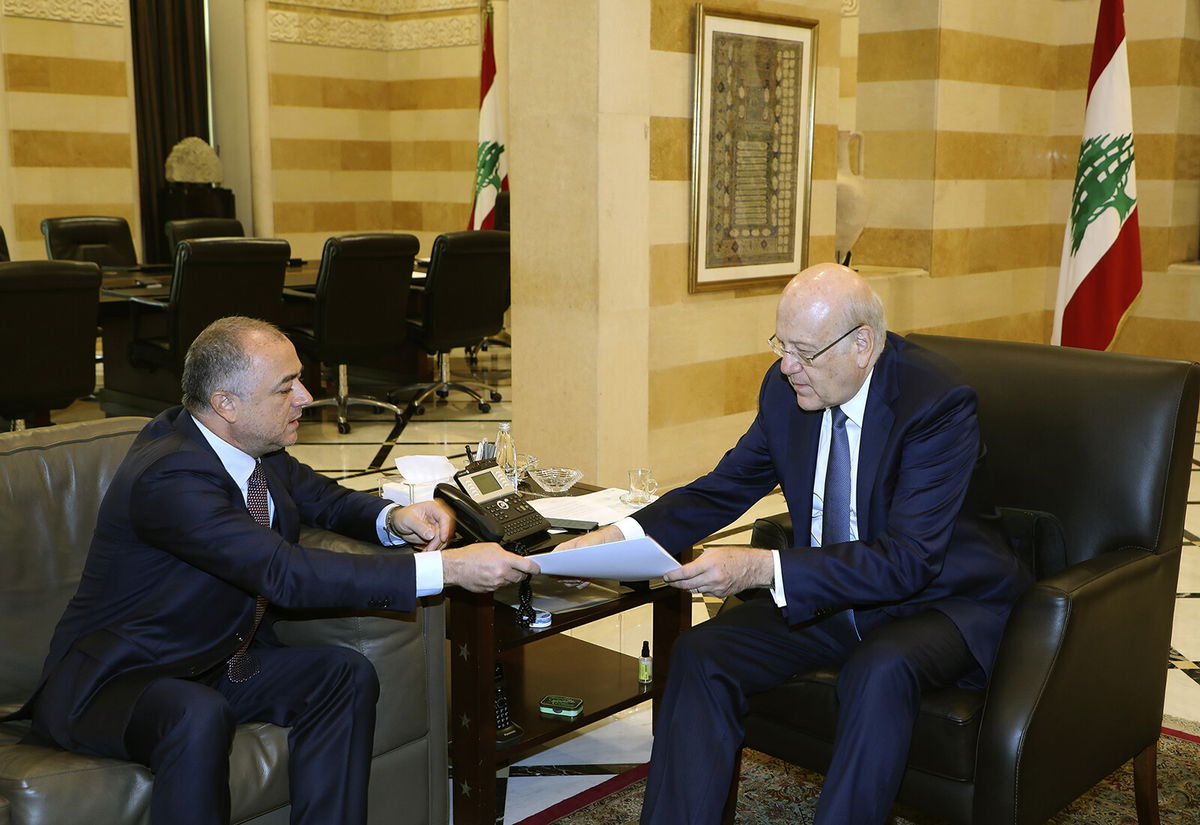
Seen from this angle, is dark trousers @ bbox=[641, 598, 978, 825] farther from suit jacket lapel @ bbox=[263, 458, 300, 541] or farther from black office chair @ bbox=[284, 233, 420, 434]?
black office chair @ bbox=[284, 233, 420, 434]

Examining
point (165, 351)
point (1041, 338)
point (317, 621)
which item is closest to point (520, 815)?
point (317, 621)

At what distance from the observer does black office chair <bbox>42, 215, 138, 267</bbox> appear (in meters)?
8.86

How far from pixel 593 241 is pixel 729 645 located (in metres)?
3.06

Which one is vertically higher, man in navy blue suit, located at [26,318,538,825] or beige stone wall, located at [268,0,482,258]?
beige stone wall, located at [268,0,482,258]

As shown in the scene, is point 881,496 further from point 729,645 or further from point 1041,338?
point 1041,338

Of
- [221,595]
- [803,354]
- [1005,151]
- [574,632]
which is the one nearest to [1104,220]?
[1005,151]

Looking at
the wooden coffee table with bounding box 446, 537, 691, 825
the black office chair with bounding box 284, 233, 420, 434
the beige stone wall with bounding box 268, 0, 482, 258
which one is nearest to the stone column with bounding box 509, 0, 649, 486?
the black office chair with bounding box 284, 233, 420, 434

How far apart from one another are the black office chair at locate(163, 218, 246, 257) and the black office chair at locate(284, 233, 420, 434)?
1715mm

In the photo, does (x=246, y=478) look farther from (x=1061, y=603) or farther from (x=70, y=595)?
(x=1061, y=603)

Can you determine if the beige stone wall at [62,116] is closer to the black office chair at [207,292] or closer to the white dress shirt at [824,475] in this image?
the black office chair at [207,292]

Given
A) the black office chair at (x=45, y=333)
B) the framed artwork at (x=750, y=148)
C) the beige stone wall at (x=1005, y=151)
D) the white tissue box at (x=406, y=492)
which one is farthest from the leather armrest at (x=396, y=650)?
the beige stone wall at (x=1005, y=151)

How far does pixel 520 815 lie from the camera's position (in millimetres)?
3123

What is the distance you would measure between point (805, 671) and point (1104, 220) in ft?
16.2

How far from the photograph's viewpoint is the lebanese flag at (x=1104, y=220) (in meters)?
6.73
